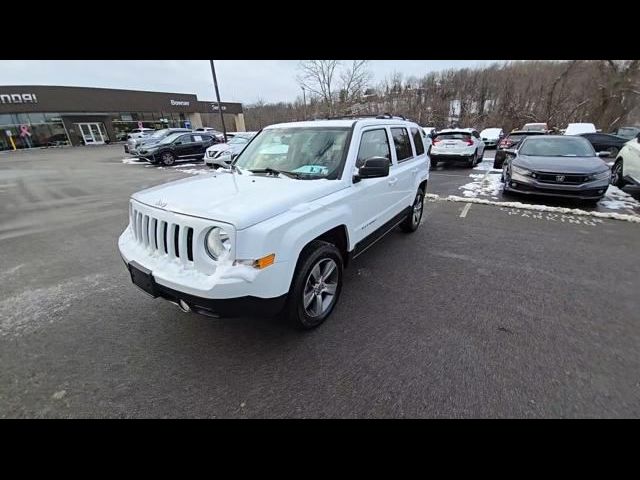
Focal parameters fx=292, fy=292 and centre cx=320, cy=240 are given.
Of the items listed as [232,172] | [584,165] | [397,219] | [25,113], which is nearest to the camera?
[232,172]

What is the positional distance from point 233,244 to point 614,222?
7.13 m

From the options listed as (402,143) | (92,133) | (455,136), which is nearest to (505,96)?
(455,136)

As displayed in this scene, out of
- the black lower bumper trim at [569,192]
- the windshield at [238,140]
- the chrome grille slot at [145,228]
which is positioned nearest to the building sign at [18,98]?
the windshield at [238,140]

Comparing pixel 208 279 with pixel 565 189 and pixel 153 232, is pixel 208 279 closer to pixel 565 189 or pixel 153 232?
pixel 153 232

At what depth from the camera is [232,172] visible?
342 cm

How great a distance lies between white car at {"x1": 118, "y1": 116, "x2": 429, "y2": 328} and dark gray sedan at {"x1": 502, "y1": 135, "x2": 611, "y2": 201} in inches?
182

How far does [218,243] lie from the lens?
211 centimetres

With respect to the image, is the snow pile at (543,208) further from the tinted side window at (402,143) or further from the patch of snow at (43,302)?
the patch of snow at (43,302)

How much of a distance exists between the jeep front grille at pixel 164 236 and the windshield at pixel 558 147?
819 cm

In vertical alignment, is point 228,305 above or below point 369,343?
above

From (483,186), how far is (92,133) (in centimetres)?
4352
